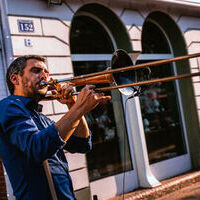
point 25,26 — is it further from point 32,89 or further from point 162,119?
point 162,119

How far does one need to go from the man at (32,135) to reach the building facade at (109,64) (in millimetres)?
1898

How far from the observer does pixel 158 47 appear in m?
6.73

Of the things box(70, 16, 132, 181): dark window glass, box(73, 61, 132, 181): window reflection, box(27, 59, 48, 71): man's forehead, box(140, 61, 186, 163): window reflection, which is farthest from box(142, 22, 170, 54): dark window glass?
box(27, 59, 48, 71): man's forehead

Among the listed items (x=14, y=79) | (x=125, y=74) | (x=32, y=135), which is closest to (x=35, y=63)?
(x=14, y=79)

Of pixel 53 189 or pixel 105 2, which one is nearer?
pixel 53 189

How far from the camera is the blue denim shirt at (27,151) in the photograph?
1.60 m

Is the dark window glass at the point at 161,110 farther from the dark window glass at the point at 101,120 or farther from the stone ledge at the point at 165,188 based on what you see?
the dark window glass at the point at 101,120

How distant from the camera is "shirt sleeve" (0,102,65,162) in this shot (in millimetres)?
Answer: 1588

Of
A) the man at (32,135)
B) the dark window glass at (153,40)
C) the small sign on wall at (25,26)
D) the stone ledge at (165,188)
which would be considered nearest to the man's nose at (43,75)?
the man at (32,135)

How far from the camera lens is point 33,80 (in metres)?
1.93

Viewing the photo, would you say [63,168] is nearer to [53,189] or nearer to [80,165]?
[53,189]

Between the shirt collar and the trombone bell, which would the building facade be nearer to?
the trombone bell

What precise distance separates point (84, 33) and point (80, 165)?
100 inches

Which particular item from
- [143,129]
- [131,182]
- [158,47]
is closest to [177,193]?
[131,182]
